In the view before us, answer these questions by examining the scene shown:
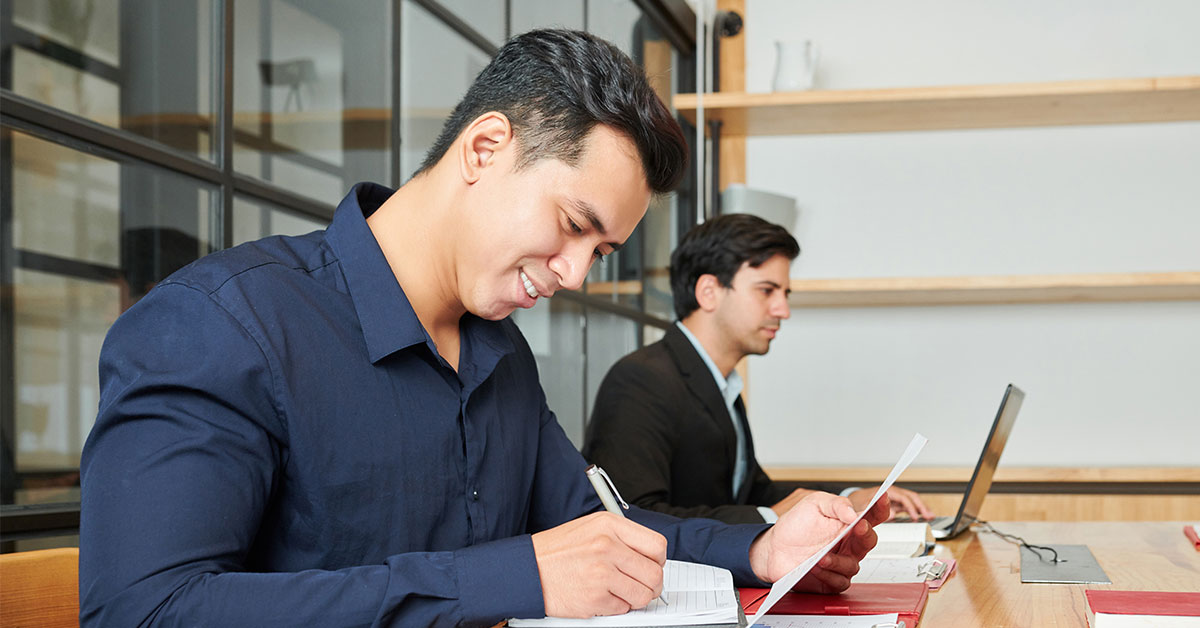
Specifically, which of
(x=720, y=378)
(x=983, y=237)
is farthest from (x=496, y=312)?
(x=983, y=237)

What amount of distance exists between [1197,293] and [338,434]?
3011mm

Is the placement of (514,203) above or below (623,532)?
above

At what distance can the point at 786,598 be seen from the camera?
1.21 meters

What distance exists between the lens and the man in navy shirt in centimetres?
82

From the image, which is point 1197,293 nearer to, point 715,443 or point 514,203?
point 715,443

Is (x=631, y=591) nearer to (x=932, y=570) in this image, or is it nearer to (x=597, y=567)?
(x=597, y=567)

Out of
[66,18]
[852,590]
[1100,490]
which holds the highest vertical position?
[66,18]

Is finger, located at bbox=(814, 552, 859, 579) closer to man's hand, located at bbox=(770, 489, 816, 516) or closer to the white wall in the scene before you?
man's hand, located at bbox=(770, 489, 816, 516)

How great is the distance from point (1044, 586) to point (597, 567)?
0.75 metres

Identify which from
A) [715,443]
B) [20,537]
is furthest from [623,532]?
[715,443]

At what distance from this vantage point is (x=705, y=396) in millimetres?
2250

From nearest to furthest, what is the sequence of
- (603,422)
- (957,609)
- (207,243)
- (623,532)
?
(623,532), (957,609), (207,243), (603,422)

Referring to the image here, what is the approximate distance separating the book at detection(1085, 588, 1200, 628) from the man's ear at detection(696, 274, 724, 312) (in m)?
1.43

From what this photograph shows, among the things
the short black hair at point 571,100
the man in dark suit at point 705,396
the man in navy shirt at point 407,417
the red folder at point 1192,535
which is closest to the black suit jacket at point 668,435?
the man in dark suit at point 705,396
